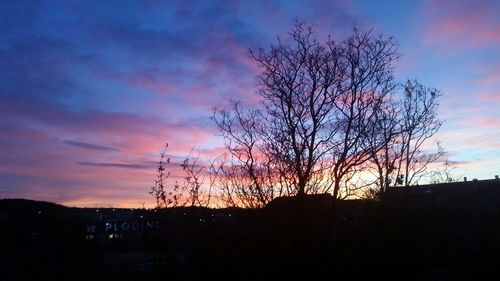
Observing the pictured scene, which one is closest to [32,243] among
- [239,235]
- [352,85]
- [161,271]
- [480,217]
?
[161,271]

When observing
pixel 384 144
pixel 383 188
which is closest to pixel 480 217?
pixel 383 188

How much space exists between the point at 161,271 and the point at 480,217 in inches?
491

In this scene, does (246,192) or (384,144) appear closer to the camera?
(246,192)

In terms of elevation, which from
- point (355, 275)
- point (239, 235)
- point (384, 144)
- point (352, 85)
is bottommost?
point (355, 275)

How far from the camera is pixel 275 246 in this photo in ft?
47.5

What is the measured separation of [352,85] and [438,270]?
628 cm

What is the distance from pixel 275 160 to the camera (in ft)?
52.5

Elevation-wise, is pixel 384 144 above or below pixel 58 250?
above

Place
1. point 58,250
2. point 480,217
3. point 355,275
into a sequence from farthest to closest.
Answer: point 480,217, point 58,250, point 355,275

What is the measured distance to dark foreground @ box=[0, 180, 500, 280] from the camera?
14500 mm

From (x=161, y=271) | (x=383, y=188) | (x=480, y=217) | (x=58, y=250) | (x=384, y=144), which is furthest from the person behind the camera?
(x=480, y=217)

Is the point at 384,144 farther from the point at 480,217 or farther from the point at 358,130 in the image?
the point at 480,217

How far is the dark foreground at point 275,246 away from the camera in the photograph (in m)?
14.5

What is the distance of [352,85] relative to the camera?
1786cm
